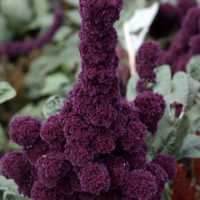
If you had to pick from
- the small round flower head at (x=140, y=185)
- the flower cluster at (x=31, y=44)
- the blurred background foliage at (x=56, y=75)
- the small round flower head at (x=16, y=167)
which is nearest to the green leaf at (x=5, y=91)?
the blurred background foliage at (x=56, y=75)

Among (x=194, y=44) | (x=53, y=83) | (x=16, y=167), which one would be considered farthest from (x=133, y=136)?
(x=53, y=83)

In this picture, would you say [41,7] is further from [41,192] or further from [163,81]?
[41,192]

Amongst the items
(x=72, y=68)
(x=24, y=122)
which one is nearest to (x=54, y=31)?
(x=72, y=68)

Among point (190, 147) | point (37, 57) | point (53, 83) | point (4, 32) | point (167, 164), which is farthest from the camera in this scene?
point (4, 32)

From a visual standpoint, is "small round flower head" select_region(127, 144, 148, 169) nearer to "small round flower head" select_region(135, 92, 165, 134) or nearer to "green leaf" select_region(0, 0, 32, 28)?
"small round flower head" select_region(135, 92, 165, 134)

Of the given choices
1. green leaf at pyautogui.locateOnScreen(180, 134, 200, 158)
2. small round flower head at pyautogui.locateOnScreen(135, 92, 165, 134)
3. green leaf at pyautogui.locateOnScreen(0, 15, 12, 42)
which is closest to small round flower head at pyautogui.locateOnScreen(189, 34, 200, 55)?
green leaf at pyautogui.locateOnScreen(180, 134, 200, 158)

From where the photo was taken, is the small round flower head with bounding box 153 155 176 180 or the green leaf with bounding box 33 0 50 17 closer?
the small round flower head with bounding box 153 155 176 180

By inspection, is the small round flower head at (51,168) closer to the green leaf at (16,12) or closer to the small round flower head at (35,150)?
the small round flower head at (35,150)
